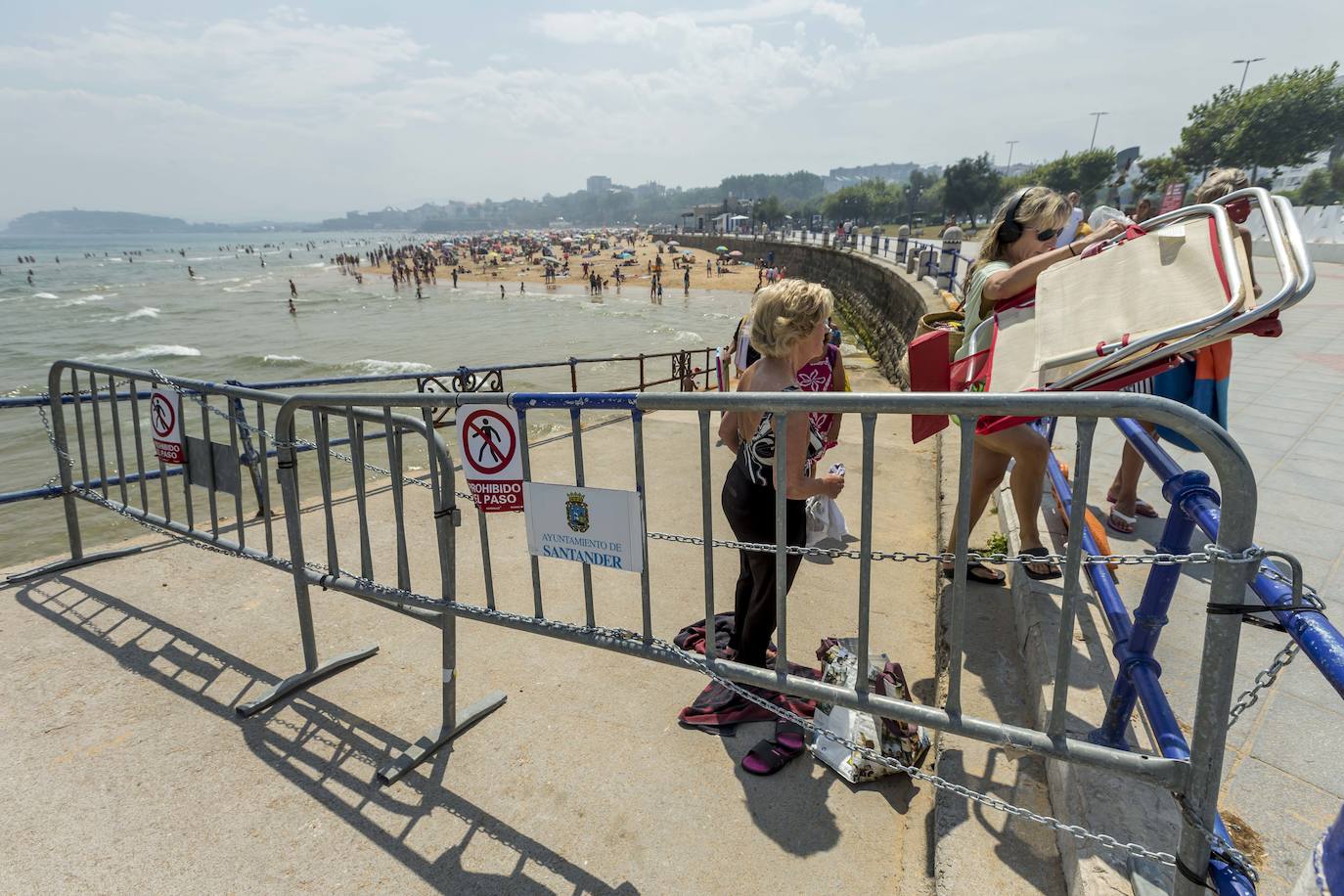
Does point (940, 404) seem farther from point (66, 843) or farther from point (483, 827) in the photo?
point (66, 843)

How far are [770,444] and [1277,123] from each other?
73.4 m

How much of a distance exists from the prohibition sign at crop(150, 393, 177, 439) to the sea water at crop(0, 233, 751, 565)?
7.57 meters

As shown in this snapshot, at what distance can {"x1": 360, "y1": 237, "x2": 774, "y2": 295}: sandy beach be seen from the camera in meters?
62.4

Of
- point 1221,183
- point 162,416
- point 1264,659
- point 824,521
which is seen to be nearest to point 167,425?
point 162,416

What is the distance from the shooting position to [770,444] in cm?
264

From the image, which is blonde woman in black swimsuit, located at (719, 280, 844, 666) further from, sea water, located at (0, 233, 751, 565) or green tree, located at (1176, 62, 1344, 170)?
green tree, located at (1176, 62, 1344, 170)

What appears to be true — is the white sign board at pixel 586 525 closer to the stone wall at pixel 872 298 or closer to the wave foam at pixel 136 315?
the stone wall at pixel 872 298

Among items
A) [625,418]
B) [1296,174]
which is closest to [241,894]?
[625,418]

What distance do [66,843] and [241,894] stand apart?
79cm

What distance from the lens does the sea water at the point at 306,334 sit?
17845 millimetres

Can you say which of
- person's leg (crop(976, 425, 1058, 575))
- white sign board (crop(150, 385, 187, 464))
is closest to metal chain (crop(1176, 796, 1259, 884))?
person's leg (crop(976, 425, 1058, 575))

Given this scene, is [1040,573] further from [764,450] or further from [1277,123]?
[1277,123]

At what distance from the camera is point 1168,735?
1.74 m

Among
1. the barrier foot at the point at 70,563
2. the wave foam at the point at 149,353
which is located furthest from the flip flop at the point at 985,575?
the wave foam at the point at 149,353
